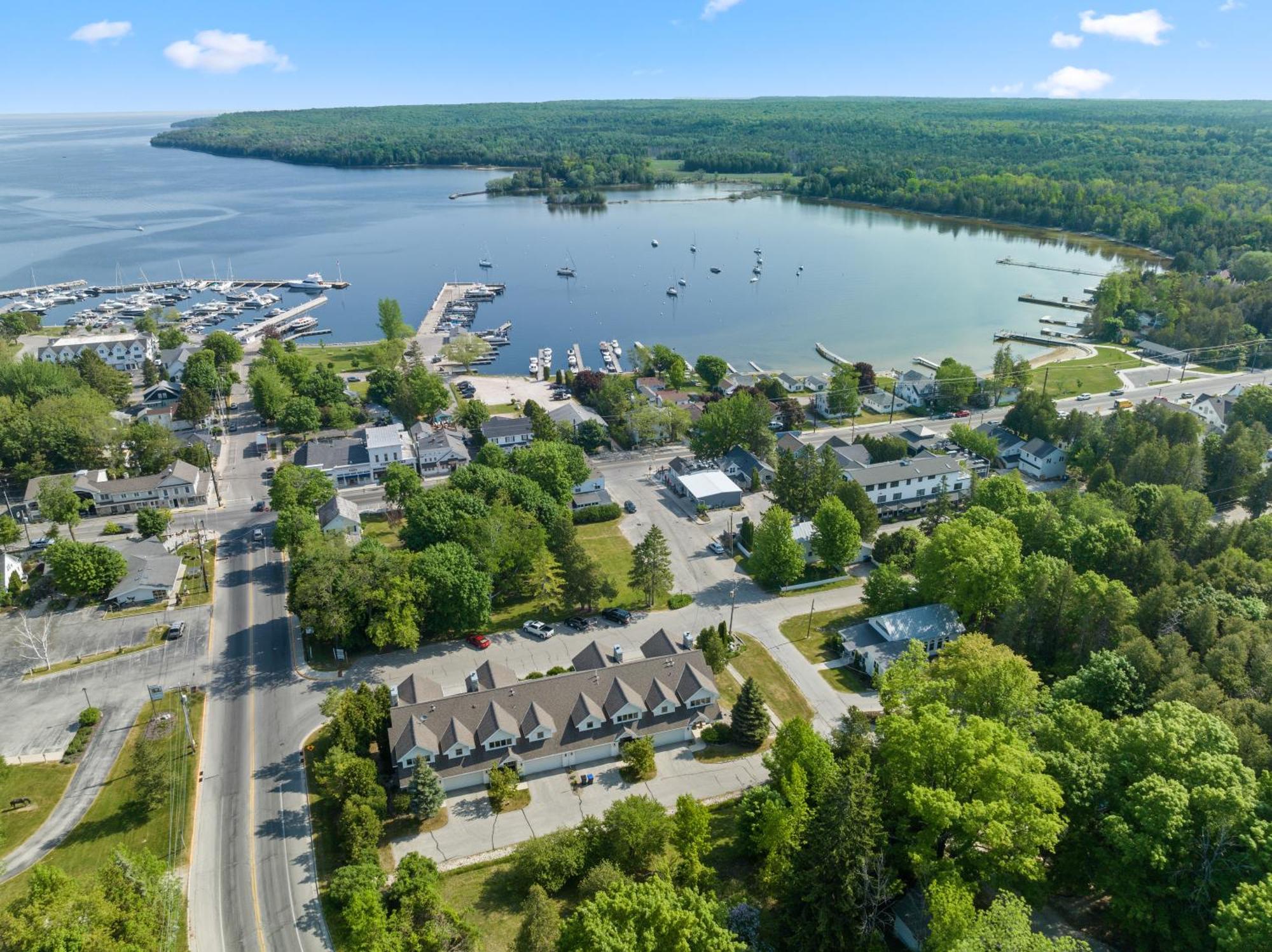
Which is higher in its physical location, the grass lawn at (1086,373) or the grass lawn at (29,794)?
the grass lawn at (1086,373)

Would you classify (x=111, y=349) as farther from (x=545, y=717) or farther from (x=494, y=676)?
(x=545, y=717)

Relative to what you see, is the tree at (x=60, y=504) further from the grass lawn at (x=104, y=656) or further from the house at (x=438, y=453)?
the house at (x=438, y=453)

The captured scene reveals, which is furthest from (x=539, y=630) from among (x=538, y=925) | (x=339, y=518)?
(x=538, y=925)

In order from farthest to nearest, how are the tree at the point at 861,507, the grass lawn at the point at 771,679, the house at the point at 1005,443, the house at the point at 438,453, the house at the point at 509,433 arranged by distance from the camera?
the house at the point at 509,433 → the house at the point at 1005,443 → the house at the point at 438,453 → the tree at the point at 861,507 → the grass lawn at the point at 771,679

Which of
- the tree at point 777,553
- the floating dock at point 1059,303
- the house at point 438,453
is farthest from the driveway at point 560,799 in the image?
the floating dock at point 1059,303

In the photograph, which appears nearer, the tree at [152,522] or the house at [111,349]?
the tree at [152,522]

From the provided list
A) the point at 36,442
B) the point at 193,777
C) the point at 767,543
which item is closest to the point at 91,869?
the point at 193,777
